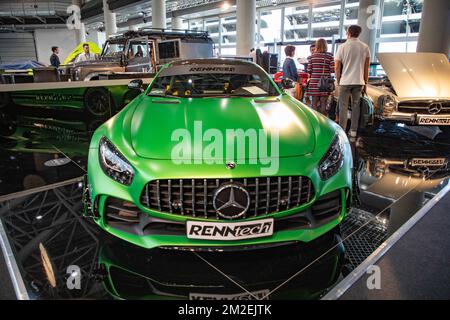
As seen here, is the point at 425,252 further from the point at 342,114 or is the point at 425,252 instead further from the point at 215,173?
the point at 342,114

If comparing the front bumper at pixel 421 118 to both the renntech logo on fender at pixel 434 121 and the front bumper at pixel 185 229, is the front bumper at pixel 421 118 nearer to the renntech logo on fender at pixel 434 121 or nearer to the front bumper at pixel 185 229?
the renntech logo on fender at pixel 434 121

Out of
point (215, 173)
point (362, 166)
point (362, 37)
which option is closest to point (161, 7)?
point (362, 37)

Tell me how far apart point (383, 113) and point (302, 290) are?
11.4 feet

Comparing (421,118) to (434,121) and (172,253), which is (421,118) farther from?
(172,253)

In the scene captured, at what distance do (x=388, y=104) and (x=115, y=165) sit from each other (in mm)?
3848

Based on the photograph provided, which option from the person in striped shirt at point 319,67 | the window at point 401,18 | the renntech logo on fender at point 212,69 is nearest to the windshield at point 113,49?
the person in striped shirt at point 319,67

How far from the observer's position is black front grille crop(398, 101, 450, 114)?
14.0 ft

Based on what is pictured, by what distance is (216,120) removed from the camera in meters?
2.01

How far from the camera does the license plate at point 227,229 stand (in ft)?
5.35

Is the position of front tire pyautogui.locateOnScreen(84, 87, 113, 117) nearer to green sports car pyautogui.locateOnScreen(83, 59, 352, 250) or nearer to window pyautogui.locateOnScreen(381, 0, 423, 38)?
green sports car pyautogui.locateOnScreen(83, 59, 352, 250)

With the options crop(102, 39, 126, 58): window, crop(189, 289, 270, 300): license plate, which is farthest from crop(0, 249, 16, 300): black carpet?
crop(102, 39, 126, 58): window

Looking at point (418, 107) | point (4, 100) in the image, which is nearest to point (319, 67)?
point (418, 107)

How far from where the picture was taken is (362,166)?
3566mm

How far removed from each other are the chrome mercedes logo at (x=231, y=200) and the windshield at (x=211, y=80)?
1376 mm
